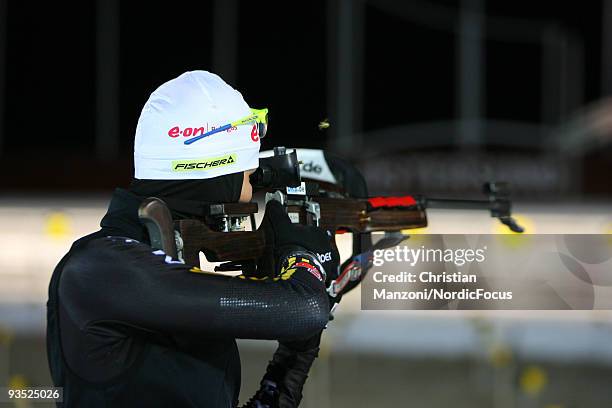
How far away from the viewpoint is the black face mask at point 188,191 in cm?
196

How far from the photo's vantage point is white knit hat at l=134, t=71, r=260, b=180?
6.27 feet

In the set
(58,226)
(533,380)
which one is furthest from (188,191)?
(58,226)

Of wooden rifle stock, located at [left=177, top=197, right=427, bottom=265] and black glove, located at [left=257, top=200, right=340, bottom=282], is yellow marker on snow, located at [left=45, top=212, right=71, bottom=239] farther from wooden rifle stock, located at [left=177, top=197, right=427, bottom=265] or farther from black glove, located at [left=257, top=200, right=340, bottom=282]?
black glove, located at [left=257, top=200, right=340, bottom=282]

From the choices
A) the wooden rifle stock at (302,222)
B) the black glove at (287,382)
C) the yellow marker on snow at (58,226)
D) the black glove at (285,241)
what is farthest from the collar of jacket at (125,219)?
the yellow marker on snow at (58,226)

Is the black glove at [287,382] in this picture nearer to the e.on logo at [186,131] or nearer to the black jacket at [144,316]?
the black jacket at [144,316]

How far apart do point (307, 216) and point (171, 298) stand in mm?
803

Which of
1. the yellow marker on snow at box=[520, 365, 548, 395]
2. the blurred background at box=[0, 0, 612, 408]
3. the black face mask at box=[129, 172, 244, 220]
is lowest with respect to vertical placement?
the yellow marker on snow at box=[520, 365, 548, 395]

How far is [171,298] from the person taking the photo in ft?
5.59

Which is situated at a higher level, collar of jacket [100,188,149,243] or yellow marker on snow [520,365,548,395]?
collar of jacket [100,188,149,243]

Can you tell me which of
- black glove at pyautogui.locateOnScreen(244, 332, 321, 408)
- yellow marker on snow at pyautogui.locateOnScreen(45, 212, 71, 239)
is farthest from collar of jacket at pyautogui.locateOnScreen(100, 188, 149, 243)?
yellow marker on snow at pyautogui.locateOnScreen(45, 212, 71, 239)

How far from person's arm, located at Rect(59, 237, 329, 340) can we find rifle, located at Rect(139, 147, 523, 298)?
0.10 meters

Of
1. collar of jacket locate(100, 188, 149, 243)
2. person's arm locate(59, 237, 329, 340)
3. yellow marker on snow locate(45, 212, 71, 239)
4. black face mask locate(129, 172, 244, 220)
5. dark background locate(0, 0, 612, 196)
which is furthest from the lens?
dark background locate(0, 0, 612, 196)

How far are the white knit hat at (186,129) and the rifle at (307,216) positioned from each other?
0.36 ft

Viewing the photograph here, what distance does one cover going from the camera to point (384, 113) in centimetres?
1789
